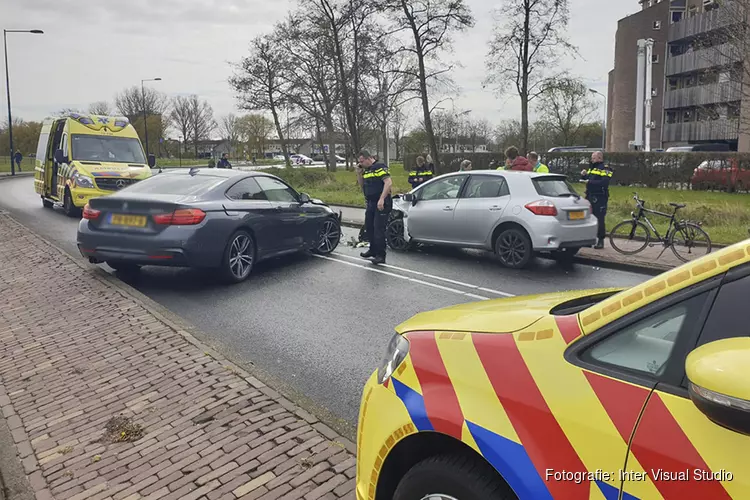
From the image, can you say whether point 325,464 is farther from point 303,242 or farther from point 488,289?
point 303,242

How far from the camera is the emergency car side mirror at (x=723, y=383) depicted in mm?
1391

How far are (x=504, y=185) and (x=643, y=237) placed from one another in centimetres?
296

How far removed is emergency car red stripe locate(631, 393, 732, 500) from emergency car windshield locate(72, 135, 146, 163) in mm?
17193

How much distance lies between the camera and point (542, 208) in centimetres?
924

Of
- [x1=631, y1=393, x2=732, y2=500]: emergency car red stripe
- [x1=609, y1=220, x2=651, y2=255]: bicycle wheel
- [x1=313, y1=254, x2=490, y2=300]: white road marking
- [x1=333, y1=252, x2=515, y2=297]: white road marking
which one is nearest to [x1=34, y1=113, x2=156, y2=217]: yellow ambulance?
[x1=313, y1=254, x2=490, y2=300]: white road marking

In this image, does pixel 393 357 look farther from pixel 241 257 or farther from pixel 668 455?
pixel 241 257

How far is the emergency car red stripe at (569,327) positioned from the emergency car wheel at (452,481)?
486 mm

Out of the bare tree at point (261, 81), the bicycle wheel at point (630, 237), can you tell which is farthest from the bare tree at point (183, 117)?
the bicycle wheel at point (630, 237)

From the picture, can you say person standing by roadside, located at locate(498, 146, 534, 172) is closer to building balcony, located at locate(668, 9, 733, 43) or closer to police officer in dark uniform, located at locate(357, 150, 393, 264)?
police officer in dark uniform, located at locate(357, 150, 393, 264)

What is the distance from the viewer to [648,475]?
5.17ft

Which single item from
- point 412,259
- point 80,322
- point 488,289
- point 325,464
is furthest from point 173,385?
point 412,259

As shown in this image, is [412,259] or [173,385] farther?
[412,259]

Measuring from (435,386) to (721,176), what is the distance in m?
22.2

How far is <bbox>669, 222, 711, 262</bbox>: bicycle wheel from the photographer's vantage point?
10.0 meters
